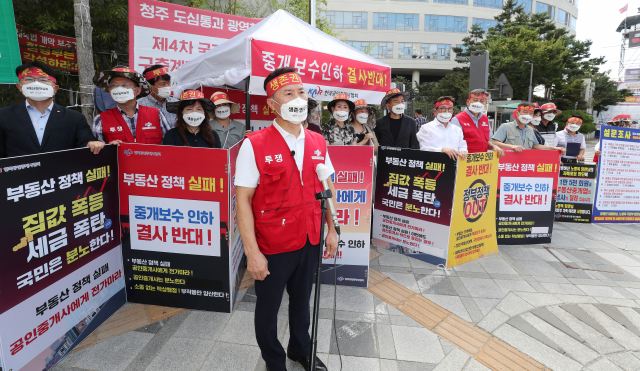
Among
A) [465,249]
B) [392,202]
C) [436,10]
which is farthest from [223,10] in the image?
[436,10]

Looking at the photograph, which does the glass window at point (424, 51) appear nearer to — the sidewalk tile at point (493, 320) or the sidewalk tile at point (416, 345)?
the sidewalk tile at point (493, 320)

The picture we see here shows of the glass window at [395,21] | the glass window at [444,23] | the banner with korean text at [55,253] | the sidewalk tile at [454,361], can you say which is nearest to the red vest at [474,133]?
the sidewalk tile at [454,361]

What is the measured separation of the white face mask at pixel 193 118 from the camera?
329 cm

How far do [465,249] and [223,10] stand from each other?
30.6 feet

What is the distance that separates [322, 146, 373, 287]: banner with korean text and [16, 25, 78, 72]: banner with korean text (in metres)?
7.80

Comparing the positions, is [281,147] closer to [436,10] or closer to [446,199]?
[446,199]

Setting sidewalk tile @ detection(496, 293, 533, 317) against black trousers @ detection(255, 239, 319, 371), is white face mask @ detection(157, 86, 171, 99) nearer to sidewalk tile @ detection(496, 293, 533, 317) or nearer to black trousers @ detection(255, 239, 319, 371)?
black trousers @ detection(255, 239, 319, 371)

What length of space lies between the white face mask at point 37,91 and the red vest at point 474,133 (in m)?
4.61

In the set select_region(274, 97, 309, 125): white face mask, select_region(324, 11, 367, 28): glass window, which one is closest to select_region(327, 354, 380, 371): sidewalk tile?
select_region(274, 97, 309, 125): white face mask

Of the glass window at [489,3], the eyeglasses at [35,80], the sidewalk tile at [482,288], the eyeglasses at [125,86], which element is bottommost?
the sidewalk tile at [482,288]

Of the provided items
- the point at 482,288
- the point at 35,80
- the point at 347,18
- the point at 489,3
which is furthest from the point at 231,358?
the point at 489,3

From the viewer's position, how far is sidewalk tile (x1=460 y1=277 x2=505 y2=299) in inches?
134

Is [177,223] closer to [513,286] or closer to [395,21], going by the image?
[513,286]

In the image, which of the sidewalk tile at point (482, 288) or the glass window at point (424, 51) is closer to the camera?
the sidewalk tile at point (482, 288)
